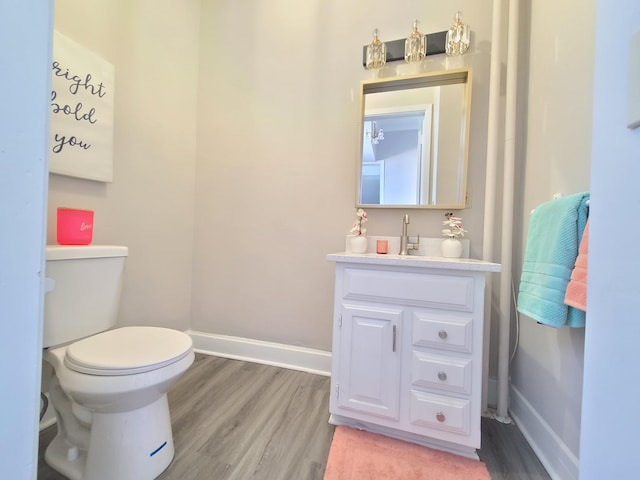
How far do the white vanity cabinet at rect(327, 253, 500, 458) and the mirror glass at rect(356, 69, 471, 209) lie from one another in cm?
55

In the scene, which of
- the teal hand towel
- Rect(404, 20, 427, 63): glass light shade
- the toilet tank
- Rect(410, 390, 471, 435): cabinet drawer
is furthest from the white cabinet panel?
Rect(404, 20, 427, 63): glass light shade

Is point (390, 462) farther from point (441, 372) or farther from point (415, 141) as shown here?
point (415, 141)

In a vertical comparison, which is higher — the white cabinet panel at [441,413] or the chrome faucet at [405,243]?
the chrome faucet at [405,243]

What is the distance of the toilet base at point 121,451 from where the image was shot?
2.80ft

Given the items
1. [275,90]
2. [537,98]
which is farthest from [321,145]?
[537,98]

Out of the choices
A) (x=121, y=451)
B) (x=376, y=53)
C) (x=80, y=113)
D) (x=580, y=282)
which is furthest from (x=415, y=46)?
(x=121, y=451)

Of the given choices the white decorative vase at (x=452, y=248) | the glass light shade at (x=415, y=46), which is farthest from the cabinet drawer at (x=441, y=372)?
the glass light shade at (x=415, y=46)

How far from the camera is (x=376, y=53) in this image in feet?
4.98

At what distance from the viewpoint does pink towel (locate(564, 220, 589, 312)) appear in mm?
748

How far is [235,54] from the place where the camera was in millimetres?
1820

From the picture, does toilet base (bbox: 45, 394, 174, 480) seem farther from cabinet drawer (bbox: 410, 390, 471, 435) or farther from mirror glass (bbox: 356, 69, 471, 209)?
mirror glass (bbox: 356, 69, 471, 209)

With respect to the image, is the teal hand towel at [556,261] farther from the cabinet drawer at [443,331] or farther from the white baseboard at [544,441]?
the white baseboard at [544,441]

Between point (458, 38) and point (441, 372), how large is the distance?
5.44 feet

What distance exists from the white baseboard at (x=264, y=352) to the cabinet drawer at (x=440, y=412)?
668 millimetres
